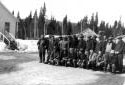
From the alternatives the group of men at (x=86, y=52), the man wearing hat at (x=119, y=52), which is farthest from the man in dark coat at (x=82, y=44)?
the man wearing hat at (x=119, y=52)

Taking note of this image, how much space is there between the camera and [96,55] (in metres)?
14.0

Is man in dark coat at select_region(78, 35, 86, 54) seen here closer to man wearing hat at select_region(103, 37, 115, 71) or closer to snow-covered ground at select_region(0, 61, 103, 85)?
man wearing hat at select_region(103, 37, 115, 71)

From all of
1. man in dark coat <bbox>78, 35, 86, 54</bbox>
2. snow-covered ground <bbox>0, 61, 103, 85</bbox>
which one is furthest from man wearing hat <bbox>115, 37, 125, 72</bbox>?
man in dark coat <bbox>78, 35, 86, 54</bbox>

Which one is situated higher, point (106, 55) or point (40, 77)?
point (106, 55)

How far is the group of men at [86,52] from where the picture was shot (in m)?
13.5

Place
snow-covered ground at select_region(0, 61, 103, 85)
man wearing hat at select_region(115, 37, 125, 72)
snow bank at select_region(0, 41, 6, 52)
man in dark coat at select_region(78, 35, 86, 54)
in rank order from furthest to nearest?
snow bank at select_region(0, 41, 6, 52) < man in dark coat at select_region(78, 35, 86, 54) < man wearing hat at select_region(115, 37, 125, 72) < snow-covered ground at select_region(0, 61, 103, 85)

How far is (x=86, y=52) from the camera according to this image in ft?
47.5

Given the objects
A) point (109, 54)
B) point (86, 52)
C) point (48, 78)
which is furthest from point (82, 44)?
point (48, 78)

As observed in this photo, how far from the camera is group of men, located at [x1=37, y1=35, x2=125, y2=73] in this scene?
530 inches

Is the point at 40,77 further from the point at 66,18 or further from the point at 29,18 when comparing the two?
the point at 66,18

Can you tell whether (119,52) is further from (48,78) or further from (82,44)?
(48,78)

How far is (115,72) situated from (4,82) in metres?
5.60

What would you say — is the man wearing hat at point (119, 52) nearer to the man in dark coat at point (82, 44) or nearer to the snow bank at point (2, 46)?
the man in dark coat at point (82, 44)

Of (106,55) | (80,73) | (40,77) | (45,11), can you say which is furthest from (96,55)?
(45,11)
